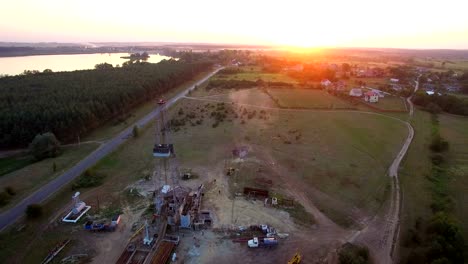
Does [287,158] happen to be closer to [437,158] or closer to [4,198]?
[437,158]

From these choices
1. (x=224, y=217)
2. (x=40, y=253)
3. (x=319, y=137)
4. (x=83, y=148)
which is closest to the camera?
(x=40, y=253)

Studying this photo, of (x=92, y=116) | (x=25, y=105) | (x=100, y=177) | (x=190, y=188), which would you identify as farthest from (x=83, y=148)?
(x=190, y=188)

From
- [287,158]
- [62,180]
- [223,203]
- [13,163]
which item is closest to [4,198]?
[62,180]

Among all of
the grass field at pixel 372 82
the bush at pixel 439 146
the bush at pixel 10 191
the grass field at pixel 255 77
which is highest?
the grass field at pixel 255 77

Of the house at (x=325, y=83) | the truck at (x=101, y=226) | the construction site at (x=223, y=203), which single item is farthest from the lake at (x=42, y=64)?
the truck at (x=101, y=226)

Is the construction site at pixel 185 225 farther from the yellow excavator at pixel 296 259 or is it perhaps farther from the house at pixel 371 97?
the house at pixel 371 97

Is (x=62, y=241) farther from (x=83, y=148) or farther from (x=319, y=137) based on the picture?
(x=319, y=137)
